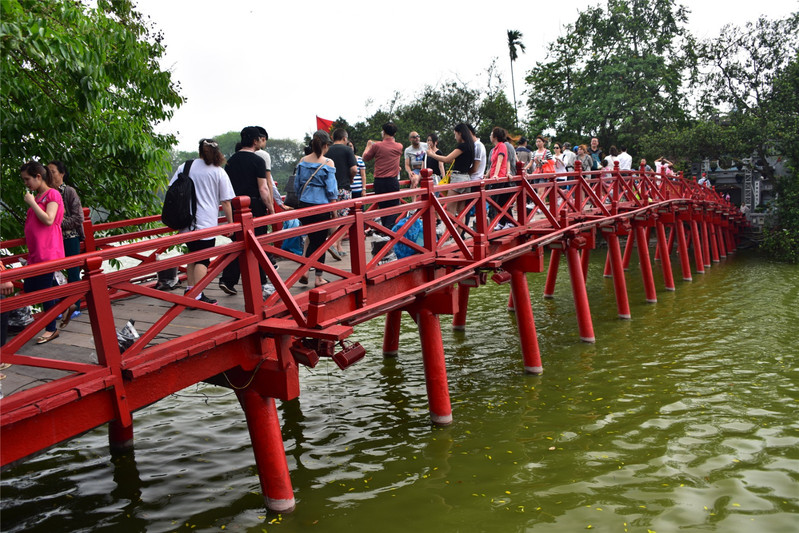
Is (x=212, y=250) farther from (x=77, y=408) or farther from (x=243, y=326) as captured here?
(x=77, y=408)

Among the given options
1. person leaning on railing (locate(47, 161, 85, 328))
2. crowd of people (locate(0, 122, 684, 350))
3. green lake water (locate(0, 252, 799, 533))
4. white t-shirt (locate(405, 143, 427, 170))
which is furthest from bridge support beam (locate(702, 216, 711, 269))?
person leaning on railing (locate(47, 161, 85, 328))

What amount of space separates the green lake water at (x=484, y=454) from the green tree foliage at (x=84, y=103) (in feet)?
11.2

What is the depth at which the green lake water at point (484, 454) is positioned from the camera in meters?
6.59

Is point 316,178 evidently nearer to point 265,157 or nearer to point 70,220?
point 265,157

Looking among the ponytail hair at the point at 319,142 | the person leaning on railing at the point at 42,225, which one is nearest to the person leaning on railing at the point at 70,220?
the person leaning on railing at the point at 42,225

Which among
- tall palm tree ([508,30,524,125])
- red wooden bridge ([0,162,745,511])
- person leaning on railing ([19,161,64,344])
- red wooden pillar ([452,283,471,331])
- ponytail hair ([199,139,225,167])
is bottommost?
red wooden pillar ([452,283,471,331])

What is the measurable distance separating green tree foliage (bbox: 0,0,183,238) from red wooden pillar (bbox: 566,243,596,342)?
7.55 m

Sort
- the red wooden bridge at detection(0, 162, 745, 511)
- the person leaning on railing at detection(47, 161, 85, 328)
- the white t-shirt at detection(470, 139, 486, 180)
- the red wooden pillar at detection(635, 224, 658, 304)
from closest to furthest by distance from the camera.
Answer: the red wooden bridge at detection(0, 162, 745, 511) → the person leaning on railing at detection(47, 161, 85, 328) → the white t-shirt at detection(470, 139, 486, 180) → the red wooden pillar at detection(635, 224, 658, 304)

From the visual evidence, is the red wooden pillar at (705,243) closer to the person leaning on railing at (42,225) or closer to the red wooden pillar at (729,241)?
the red wooden pillar at (729,241)

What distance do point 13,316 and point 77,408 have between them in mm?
2360

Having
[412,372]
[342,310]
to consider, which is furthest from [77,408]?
[412,372]

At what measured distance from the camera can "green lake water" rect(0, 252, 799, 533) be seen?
6586 millimetres

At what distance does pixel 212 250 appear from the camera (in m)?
5.80

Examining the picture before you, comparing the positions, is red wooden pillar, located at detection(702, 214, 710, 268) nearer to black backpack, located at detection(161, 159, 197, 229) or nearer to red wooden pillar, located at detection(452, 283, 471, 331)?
red wooden pillar, located at detection(452, 283, 471, 331)
